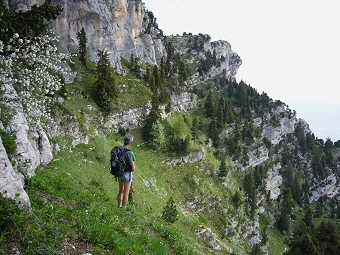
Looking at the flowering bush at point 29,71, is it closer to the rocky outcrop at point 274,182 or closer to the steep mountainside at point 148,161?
the steep mountainside at point 148,161

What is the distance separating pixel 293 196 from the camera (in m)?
142

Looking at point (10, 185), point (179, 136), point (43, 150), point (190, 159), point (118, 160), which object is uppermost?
point (179, 136)

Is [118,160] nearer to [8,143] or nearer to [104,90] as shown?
[8,143]

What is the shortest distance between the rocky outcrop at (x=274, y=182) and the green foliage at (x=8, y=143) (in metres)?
126

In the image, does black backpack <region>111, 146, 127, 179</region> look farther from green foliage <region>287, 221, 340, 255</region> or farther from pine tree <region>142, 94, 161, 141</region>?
pine tree <region>142, 94, 161, 141</region>

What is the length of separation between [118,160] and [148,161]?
48766mm

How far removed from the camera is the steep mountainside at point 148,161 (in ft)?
38.7

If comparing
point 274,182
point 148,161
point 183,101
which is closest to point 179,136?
point 148,161

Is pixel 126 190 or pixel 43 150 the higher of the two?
pixel 43 150

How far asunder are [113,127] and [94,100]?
5911 millimetres

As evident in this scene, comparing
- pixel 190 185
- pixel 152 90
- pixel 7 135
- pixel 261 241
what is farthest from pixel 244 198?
pixel 7 135

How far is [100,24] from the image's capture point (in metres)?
82.0

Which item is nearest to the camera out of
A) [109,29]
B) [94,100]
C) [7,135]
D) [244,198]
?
[7,135]

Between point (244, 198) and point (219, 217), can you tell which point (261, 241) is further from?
point (219, 217)
